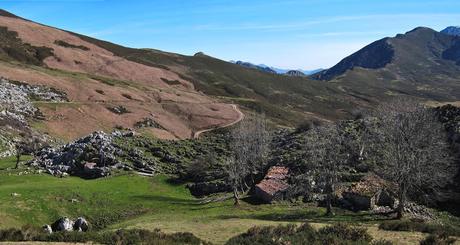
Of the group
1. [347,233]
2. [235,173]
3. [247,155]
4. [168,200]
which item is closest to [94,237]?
[347,233]

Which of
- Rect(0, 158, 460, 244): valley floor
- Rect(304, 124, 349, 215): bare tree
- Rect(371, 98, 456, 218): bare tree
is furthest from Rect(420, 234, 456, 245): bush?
Rect(304, 124, 349, 215): bare tree

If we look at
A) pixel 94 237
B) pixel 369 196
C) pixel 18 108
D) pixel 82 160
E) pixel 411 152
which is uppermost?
pixel 411 152

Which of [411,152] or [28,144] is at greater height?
[411,152]

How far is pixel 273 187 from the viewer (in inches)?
2318

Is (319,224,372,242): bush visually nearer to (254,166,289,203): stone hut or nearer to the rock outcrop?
(254,166,289,203): stone hut

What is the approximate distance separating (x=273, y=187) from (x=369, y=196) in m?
12.2

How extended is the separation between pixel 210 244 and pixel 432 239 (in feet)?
47.4

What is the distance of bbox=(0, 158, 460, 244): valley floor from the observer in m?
43.0

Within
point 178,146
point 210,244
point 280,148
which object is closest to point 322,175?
point 210,244

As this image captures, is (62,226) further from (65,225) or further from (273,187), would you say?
(273,187)

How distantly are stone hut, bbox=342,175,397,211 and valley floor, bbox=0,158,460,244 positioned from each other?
2790 millimetres

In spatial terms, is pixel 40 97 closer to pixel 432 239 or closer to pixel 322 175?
pixel 322 175

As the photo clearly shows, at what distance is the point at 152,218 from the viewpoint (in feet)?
158

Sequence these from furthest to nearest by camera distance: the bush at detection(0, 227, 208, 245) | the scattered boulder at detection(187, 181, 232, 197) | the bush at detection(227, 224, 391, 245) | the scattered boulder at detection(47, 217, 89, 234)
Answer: the scattered boulder at detection(187, 181, 232, 197)
the scattered boulder at detection(47, 217, 89, 234)
the bush at detection(227, 224, 391, 245)
the bush at detection(0, 227, 208, 245)
